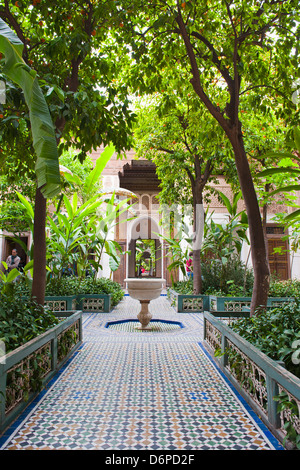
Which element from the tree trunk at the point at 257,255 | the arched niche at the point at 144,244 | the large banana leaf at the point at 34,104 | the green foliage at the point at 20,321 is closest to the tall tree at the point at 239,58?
the tree trunk at the point at 257,255

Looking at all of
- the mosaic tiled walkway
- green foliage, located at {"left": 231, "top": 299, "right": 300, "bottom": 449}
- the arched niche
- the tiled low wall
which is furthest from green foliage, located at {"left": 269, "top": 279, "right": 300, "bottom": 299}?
the arched niche

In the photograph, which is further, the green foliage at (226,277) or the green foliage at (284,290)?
the green foliage at (226,277)

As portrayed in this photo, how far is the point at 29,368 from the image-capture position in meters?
2.74

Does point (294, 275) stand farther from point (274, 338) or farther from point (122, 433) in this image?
point (122, 433)

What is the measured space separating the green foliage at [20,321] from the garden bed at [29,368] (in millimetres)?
131

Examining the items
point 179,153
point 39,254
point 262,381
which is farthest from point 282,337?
point 179,153

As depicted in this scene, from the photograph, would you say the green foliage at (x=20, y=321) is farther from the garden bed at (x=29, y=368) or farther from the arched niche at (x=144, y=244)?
the arched niche at (x=144, y=244)

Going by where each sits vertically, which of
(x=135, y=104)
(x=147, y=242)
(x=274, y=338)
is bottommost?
(x=274, y=338)

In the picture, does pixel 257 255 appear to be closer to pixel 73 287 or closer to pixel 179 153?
pixel 73 287

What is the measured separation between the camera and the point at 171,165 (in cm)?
909

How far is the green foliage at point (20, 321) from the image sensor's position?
2787 mm
